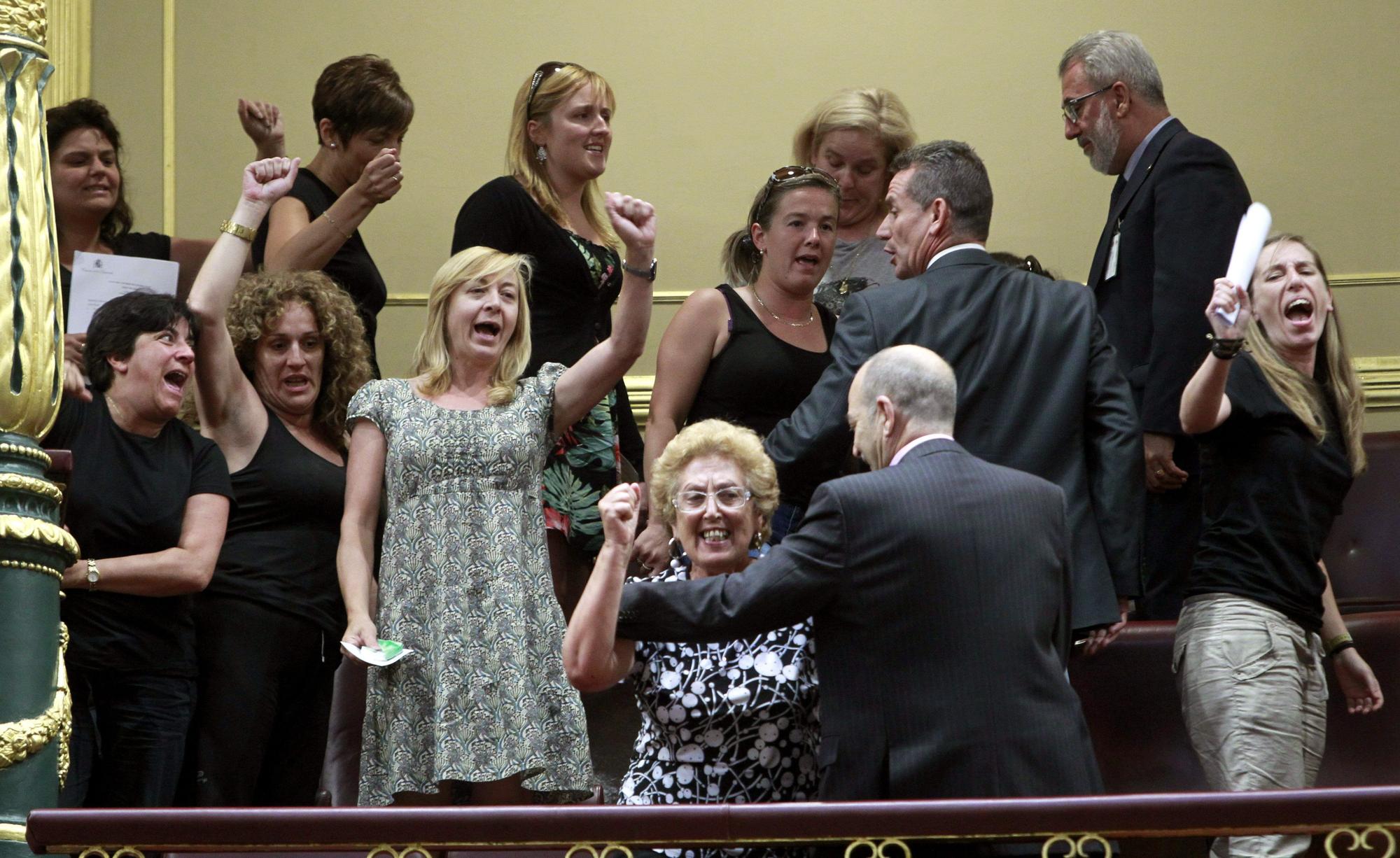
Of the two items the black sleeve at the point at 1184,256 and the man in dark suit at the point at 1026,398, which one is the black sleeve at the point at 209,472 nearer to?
the man in dark suit at the point at 1026,398

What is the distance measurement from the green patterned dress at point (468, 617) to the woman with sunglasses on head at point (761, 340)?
0.35 metres

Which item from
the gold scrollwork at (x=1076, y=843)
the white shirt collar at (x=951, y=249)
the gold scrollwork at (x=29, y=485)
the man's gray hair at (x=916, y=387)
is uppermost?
the white shirt collar at (x=951, y=249)

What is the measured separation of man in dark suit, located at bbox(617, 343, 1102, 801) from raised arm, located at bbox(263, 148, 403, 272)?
6.92ft

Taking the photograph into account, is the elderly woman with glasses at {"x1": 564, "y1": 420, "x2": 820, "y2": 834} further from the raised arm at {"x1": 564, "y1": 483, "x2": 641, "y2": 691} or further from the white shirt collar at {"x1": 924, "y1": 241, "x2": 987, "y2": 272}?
the white shirt collar at {"x1": 924, "y1": 241, "x2": 987, "y2": 272}

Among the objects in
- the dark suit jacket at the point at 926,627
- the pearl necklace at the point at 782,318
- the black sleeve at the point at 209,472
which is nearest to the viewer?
the dark suit jacket at the point at 926,627

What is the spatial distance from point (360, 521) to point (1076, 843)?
182 centimetres

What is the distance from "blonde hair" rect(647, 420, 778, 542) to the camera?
3.48 m

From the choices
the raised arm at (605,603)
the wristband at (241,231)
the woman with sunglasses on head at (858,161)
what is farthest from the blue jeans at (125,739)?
the woman with sunglasses on head at (858,161)

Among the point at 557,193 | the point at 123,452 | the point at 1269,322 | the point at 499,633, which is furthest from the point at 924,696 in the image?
the point at 557,193

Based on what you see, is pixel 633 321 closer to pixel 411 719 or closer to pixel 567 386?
pixel 567 386

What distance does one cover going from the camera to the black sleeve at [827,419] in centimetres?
375

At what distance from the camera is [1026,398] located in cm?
373

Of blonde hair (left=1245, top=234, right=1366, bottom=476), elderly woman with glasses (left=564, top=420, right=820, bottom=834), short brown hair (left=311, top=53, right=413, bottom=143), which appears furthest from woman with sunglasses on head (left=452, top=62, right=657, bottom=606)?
blonde hair (left=1245, top=234, right=1366, bottom=476)

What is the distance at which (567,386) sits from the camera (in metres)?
4.14
